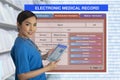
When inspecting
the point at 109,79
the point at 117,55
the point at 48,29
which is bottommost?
the point at 109,79

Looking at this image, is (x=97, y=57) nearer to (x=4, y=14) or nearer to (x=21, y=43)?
(x=4, y=14)

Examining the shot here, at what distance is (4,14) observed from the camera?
2715 millimetres

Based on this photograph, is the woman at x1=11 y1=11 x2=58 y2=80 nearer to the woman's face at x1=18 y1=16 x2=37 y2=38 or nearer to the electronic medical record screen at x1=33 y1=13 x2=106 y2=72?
the woman's face at x1=18 y1=16 x2=37 y2=38

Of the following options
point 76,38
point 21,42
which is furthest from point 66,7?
point 21,42

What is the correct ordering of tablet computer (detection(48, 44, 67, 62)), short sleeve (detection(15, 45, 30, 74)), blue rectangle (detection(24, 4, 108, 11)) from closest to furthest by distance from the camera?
short sleeve (detection(15, 45, 30, 74))
tablet computer (detection(48, 44, 67, 62))
blue rectangle (detection(24, 4, 108, 11))

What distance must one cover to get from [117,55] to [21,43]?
8.24ft

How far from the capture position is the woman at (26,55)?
5.49ft

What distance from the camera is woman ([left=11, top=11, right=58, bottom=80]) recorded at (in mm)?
1672

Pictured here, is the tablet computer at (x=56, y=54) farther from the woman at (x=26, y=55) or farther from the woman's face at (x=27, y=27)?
the woman's face at (x=27, y=27)

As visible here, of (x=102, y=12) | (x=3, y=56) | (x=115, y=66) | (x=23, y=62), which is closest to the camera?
(x=23, y=62)

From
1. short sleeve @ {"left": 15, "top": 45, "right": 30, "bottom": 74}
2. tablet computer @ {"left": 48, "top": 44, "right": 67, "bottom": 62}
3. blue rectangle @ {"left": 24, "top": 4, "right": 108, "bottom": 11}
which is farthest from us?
blue rectangle @ {"left": 24, "top": 4, "right": 108, "bottom": 11}

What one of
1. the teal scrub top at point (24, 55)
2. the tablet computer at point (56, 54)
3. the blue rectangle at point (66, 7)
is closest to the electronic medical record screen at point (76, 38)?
Answer: the blue rectangle at point (66, 7)

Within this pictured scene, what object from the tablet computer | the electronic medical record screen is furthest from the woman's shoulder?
the electronic medical record screen

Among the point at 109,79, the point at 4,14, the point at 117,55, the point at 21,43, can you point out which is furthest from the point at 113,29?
the point at 21,43
